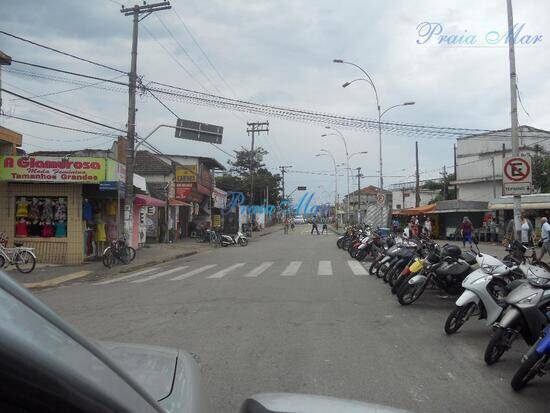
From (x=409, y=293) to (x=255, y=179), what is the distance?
68.4m

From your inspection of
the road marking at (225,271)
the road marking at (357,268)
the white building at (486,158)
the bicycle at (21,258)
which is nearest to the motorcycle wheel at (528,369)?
the road marking at (357,268)

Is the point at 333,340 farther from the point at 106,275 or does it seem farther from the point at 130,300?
the point at 106,275

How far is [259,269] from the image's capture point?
1747 cm

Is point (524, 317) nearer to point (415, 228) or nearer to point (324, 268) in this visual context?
point (324, 268)

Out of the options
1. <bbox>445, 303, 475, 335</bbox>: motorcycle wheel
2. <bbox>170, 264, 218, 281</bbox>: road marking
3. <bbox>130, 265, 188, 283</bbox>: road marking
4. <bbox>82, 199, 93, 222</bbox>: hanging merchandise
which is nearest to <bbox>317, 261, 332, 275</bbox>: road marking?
<bbox>170, 264, 218, 281</bbox>: road marking

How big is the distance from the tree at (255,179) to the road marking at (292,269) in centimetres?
5311

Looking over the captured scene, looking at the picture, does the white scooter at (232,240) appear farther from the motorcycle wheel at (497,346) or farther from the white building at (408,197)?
the white building at (408,197)

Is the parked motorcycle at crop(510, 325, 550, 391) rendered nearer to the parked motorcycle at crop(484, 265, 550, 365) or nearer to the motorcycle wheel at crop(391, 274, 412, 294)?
the parked motorcycle at crop(484, 265, 550, 365)

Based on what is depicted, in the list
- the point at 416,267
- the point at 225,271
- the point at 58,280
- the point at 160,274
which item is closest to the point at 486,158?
the point at 225,271

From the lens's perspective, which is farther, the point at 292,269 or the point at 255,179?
the point at 255,179

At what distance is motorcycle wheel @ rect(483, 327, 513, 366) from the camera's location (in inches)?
226

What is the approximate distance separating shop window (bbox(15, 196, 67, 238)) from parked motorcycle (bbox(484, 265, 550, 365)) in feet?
56.7

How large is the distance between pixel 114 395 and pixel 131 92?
2107 centimetres

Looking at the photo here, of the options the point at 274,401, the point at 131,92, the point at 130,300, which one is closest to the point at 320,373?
the point at 274,401
